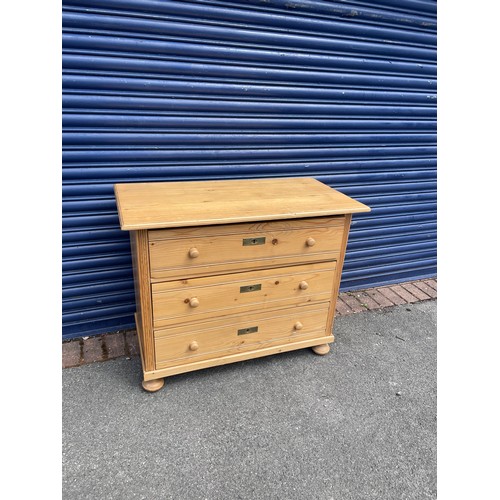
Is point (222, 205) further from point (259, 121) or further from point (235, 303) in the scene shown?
Result: point (259, 121)

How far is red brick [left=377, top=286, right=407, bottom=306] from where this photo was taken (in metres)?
3.62

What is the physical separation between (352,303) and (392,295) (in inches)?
20.5

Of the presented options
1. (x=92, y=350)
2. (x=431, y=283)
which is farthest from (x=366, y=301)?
(x=92, y=350)

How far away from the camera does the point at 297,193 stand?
8.32 feet

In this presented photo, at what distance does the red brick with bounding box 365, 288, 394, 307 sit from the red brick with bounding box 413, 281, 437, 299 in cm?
53

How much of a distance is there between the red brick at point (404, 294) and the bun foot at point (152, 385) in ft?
8.37

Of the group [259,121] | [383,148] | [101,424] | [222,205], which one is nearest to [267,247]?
[222,205]

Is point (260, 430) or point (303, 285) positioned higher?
point (303, 285)

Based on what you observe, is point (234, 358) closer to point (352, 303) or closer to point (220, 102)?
point (352, 303)

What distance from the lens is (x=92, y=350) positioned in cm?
270

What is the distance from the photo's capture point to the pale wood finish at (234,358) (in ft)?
7.58

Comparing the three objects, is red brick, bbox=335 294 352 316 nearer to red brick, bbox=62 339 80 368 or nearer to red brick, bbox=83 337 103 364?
red brick, bbox=83 337 103 364

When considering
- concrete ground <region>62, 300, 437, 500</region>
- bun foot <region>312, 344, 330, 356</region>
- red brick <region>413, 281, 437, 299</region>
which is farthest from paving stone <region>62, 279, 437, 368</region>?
bun foot <region>312, 344, 330, 356</region>

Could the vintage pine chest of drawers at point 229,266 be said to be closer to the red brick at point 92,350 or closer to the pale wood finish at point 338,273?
the pale wood finish at point 338,273
